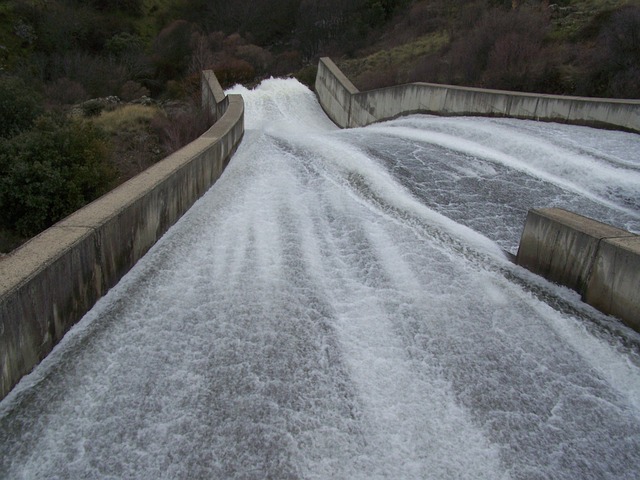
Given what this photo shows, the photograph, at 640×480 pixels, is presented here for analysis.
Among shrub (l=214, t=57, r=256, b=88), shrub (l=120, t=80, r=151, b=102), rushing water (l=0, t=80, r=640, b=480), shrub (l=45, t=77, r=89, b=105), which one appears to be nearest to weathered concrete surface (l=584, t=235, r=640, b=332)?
rushing water (l=0, t=80, r=640, b=480)

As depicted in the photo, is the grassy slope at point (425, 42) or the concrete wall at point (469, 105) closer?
the concrete wall at point (469, 105)

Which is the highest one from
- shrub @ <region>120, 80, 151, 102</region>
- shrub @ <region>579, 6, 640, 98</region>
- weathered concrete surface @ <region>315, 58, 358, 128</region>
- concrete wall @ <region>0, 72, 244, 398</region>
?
shrub @ <region>579, 6, 640, 98</region>

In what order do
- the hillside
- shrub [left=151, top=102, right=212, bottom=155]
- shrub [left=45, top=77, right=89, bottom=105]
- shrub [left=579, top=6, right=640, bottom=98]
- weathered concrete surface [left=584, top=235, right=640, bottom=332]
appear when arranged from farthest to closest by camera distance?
1. shrub [left=45, top=77, right=89, bottom=105]
2. shrub [left=151, top=102, right=212, bottom=155]
3. shrub [left=579, top=6, right=640, bottom=98]
4. the hillside
5. weathered concrete surface [left=584, top=235, right=640, bottom=332]

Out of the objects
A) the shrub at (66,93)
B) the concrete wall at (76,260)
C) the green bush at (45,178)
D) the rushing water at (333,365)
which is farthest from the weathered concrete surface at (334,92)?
the concrete wall at (76,260)

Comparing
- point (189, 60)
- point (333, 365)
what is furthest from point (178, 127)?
point (189, 60)

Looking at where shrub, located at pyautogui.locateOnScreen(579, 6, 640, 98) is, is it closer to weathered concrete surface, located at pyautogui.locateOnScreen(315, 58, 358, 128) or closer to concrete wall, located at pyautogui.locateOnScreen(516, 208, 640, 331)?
weathered concrete surface, located at pyautogui.locateOnScreen(315, 58, 358, 128)

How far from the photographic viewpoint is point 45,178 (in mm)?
9602

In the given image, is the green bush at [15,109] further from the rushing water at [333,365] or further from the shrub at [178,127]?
the rushing water at [333,365]

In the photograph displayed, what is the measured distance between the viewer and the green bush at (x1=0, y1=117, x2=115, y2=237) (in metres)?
9.49

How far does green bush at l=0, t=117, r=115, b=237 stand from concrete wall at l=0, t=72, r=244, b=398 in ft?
11.2

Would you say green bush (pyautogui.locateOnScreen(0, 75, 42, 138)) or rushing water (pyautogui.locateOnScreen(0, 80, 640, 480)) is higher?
green bush (pyautogui.locateOnScreen(0, 75, 42, 138))

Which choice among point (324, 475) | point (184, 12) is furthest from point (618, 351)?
point (184, 12)

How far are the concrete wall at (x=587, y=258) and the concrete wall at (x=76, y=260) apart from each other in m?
4.72

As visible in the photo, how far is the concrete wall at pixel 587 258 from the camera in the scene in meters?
4.89
